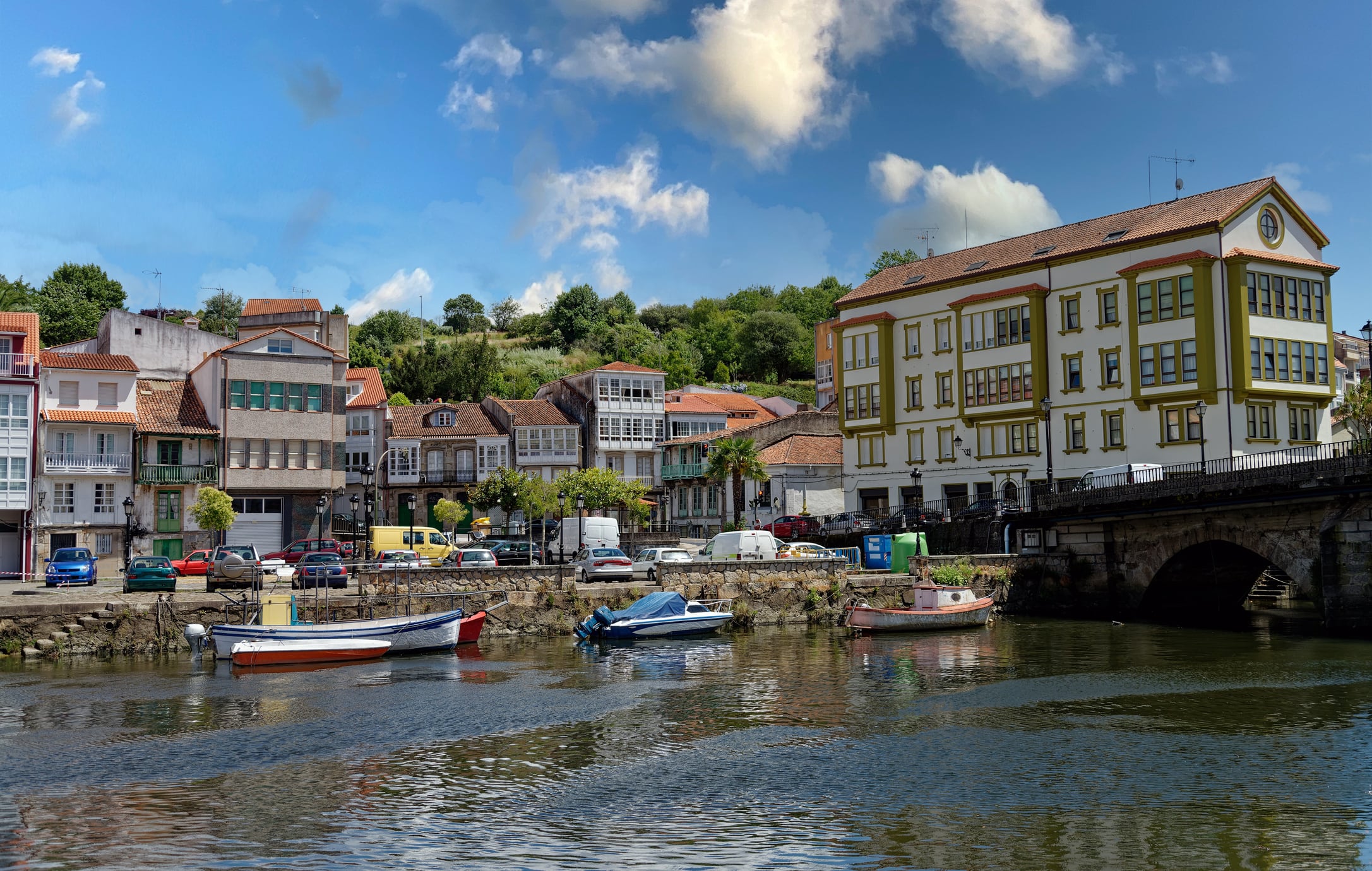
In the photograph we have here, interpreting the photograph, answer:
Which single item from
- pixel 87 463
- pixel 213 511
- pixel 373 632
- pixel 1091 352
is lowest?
pixel 373 632

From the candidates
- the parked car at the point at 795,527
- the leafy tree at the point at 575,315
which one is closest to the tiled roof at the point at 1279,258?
the parked car at the point at 795,527

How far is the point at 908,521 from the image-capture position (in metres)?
64.4

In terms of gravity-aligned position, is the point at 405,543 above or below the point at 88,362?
below

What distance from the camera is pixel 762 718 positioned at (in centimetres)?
2744

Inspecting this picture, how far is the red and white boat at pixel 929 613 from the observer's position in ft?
155

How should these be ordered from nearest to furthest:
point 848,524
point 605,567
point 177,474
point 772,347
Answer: point 605,567
point 848,524
point 177,474
point 772,347

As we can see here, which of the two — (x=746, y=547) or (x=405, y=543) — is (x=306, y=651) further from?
(x=405, y=543)

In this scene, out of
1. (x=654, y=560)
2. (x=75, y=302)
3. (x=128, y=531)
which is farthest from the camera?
(x=75, y=302)

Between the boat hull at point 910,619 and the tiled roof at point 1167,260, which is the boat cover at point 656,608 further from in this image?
the tiled roof at point 1167,260

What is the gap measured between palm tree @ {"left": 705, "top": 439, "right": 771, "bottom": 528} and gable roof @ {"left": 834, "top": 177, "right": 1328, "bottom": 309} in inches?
484

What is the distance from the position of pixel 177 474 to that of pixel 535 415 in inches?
1293

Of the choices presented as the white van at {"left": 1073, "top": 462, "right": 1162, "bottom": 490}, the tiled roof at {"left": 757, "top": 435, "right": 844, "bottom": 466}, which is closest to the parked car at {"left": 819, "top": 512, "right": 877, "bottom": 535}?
the white van at {"left": 1073, "top": 462, "right": 1162, "bottom": 490}

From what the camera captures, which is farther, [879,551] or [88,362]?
→ [88,362]

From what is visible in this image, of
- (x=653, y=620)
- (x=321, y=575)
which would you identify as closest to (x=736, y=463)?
(x=653, y=620)
